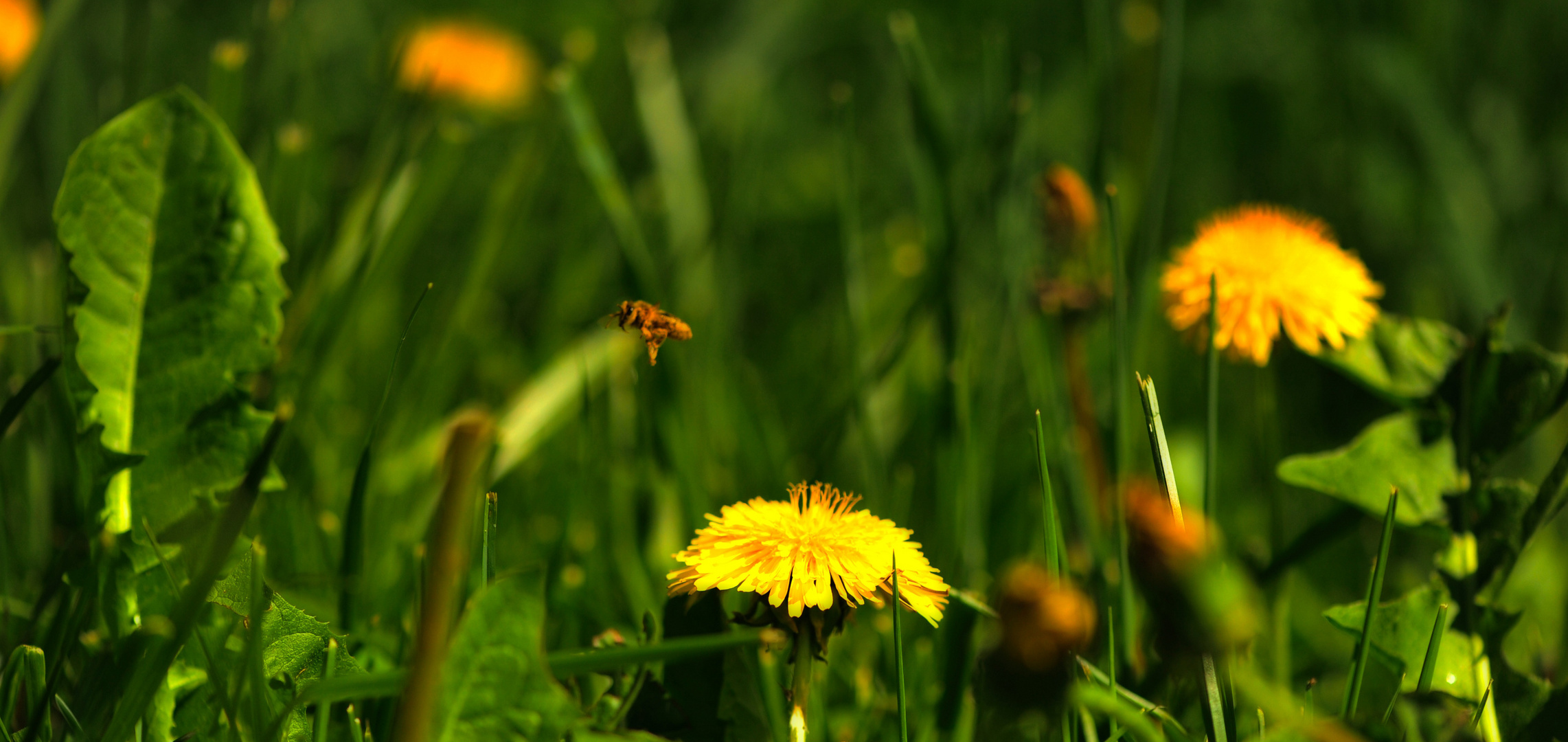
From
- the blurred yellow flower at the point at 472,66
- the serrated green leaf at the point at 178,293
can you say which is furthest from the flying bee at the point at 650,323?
the blurred yellow flower at the point at 472,66

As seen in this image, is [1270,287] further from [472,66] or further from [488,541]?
[472,66]

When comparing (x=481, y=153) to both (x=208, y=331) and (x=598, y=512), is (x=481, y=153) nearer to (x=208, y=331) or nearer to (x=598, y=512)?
(x=598, y=512)

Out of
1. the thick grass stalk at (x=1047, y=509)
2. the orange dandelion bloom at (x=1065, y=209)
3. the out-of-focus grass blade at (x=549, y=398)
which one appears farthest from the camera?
the out-of-focus grass blade at (x=549, y=398)

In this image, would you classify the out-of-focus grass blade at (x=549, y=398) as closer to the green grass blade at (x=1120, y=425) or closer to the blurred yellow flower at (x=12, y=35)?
the green grass blade at (x=1120, y=425)

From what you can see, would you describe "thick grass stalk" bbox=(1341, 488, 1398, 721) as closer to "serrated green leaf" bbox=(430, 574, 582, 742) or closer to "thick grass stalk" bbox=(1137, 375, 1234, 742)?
"thick grass stalk" bbox=(1137, 375, 1234, 742)

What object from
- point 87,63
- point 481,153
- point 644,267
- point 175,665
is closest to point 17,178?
point 87,63

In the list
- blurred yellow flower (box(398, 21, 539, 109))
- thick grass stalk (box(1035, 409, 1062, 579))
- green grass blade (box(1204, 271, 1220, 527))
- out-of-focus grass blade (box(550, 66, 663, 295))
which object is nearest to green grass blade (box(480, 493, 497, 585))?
thick grass stalk (box(1035, 409, 1062, 579))

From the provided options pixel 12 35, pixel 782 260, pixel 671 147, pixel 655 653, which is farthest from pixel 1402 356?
pixel 12 35
